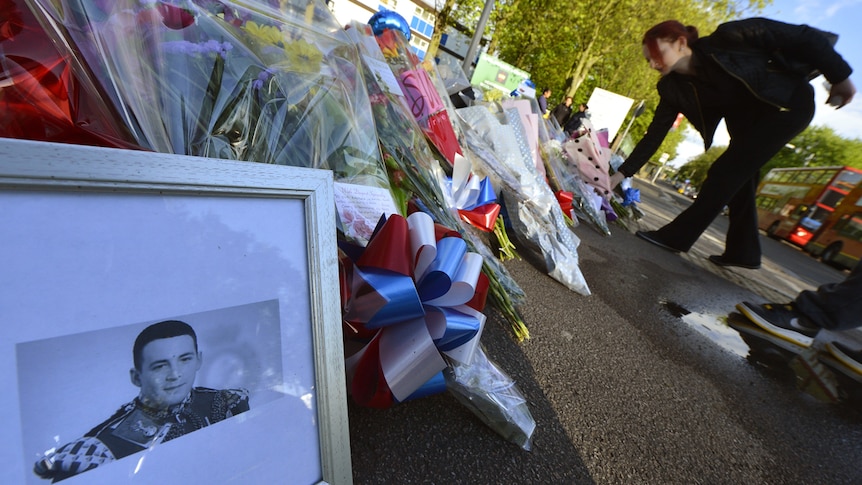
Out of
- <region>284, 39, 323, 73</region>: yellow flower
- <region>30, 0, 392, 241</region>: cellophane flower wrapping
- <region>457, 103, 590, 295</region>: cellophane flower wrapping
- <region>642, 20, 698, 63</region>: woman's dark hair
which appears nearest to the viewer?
<region>30, 0, 392, 241</region>: cellophane flower wrapping

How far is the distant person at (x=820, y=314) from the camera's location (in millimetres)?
2424

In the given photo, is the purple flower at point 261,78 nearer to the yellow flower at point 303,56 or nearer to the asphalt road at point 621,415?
the yellow flower at point 303,56

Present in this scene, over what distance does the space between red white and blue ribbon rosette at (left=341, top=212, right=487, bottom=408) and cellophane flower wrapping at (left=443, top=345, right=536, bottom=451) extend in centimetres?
6

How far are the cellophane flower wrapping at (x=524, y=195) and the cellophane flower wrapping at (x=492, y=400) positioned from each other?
4.95 feet

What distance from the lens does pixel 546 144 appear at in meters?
4.20

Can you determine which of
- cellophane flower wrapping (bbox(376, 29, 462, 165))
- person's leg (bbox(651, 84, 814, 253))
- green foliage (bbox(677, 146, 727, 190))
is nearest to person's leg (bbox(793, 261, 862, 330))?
person's leg (bbox(651, 84, 814, 253))

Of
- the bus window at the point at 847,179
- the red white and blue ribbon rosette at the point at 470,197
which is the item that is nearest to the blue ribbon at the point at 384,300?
the red white and blue ribbon rosette at the point at 470,197

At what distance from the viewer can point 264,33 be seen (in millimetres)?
1162

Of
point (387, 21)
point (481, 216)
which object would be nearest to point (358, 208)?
point (481, 216)

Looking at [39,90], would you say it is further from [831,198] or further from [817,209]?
[817,209]

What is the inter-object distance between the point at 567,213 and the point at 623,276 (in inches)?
35.7

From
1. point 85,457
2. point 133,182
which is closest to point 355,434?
point 85,457

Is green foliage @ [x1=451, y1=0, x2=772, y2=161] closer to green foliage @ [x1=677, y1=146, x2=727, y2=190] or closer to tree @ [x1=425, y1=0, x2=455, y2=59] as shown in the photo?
tree @ [x1=425, y1=0, x2=455, y2=59]

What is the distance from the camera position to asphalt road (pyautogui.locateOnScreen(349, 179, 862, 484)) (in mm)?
1028
